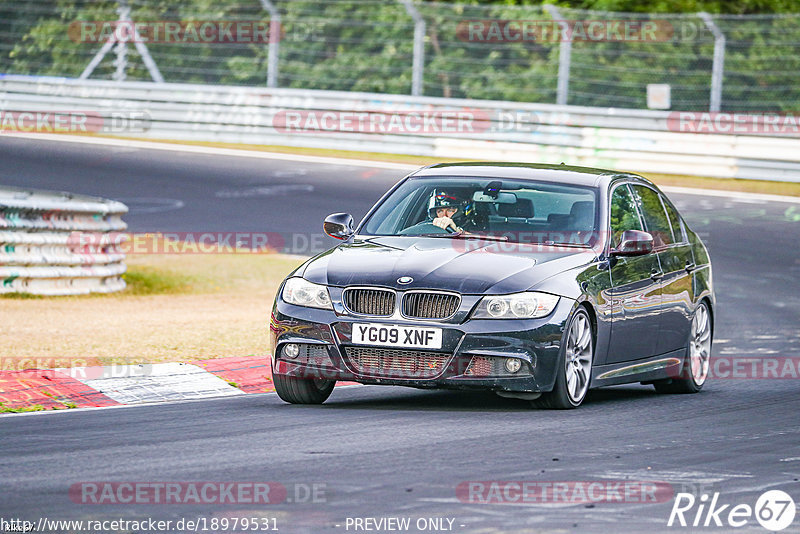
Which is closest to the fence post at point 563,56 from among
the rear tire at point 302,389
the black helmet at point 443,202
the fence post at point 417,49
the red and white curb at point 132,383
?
the fence post at point 417,49

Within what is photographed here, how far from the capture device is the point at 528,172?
10.6m

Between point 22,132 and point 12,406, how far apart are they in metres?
21.6

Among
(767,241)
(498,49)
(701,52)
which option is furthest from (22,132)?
(767,241)

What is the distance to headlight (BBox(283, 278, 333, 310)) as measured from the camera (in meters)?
9.27

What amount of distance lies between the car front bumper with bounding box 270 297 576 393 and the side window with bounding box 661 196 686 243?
250 cm

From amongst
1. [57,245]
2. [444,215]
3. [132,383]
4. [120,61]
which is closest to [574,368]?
[444,215]

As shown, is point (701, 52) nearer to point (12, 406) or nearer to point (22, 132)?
point (22, 132)

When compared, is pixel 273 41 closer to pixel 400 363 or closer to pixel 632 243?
pixel 632 243

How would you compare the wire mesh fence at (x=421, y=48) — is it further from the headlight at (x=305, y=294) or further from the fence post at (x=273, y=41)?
the headlight at (x=305, y=294)

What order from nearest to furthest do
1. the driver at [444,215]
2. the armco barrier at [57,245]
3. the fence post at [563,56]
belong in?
1. the driver at [444,215]
2. the armco barrier at [57,245]
3. the fence post at [563,56]

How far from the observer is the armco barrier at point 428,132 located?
26.1m

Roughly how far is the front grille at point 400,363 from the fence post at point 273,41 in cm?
2022

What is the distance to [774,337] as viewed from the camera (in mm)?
14742

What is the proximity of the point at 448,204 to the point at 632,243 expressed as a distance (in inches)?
50.0
